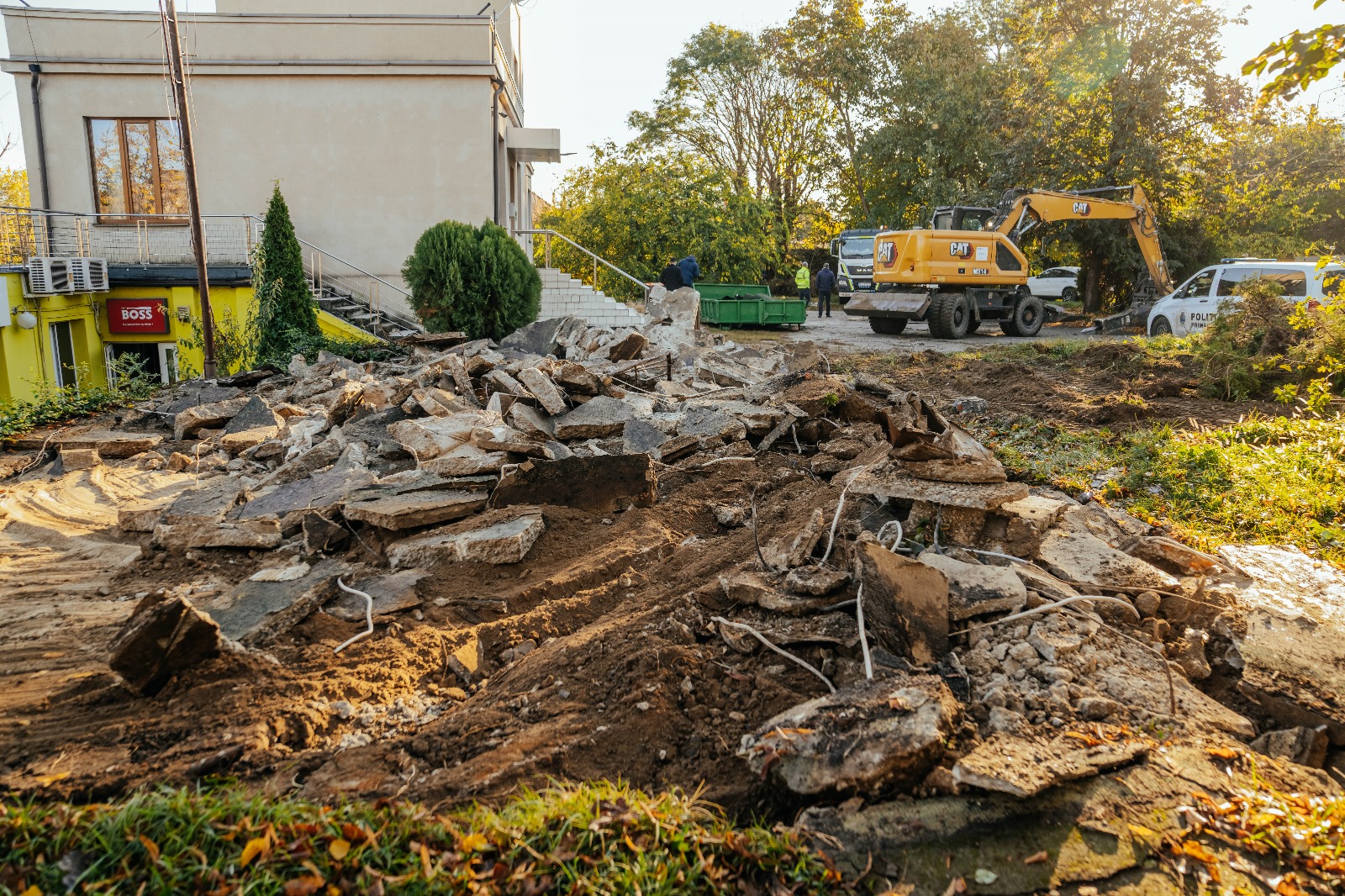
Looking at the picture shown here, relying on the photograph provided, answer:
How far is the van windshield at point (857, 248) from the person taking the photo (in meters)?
26.8

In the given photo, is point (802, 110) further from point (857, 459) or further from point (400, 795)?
point (400, 795)

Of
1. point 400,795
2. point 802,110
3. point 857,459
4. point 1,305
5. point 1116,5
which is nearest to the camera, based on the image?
point 400,795

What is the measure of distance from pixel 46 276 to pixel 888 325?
16.4 m

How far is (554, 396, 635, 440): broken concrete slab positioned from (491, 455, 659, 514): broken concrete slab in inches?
64.2

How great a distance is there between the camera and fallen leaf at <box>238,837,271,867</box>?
2.51m

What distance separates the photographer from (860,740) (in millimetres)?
3021

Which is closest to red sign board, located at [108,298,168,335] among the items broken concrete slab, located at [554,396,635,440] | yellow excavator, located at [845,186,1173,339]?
broken concrete slab, located at [554,396,635,440]

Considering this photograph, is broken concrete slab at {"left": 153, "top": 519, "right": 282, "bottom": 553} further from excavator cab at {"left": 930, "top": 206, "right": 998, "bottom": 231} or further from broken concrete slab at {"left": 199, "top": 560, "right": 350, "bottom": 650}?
excavator cab at {"left": 930, "top": 206, "right": 998, "bottom": 231}

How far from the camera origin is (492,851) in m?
2.63

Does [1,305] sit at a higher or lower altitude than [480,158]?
lower

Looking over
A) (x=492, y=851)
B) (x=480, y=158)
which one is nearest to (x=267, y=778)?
(x=492, y=851)

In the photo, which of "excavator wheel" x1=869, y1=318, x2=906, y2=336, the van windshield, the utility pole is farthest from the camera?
the van windshield

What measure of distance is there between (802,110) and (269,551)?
32.3 metres

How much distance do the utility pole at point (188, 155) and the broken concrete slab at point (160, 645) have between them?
1066cm
